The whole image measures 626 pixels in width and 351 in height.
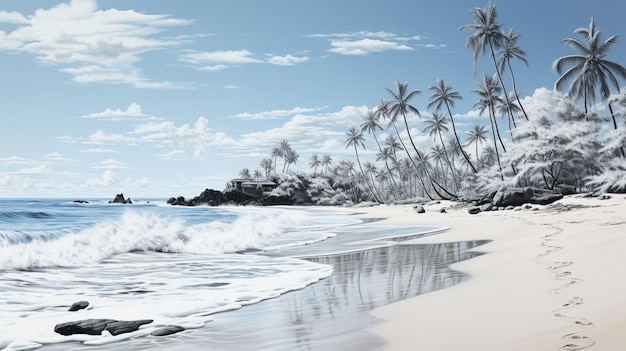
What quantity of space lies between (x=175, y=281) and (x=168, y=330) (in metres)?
4.19

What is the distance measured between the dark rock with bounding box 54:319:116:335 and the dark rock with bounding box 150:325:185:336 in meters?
A: 0.61

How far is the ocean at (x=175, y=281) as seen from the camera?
5.87m

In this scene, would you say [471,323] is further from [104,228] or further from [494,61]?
[494,61]

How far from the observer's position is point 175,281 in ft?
32.8

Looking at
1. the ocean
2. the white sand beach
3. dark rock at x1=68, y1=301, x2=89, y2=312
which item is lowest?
the ocean

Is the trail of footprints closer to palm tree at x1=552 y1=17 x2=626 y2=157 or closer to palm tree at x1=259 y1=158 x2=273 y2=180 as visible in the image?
palm tree at x1=552 y1=17 x2=626 y2=157

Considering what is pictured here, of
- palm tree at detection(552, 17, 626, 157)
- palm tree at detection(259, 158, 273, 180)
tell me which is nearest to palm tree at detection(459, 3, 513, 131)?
palm tree at detection(552, 17, 626, 157)

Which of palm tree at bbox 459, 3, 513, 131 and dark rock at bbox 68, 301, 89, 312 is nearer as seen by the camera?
dark rock at bbox 68, 301, 89, 312

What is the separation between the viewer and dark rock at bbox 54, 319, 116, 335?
5.86 m

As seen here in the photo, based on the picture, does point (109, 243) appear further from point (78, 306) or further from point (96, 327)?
point (96, 327)

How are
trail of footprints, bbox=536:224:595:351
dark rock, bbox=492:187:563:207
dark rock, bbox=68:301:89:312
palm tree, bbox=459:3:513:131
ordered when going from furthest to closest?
palm tree, bbox=459:3:513:131 < dark rock, bbox=492:187:563:207 < dark rock, bbox=68:301:89:312 < trail of footprints, bbox=536:224:595:351

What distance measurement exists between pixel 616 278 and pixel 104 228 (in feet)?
48.0

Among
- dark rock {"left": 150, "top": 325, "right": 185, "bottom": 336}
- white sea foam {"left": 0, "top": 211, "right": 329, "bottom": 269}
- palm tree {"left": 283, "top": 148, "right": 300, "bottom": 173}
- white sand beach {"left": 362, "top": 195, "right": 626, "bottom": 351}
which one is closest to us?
white sand beach {"left": 362, "top": 195, "right": 626, "bottom": 351}

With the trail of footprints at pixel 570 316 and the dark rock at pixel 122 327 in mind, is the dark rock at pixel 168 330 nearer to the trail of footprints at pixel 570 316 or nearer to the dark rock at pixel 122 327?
the dark rock at pixel 122 327
